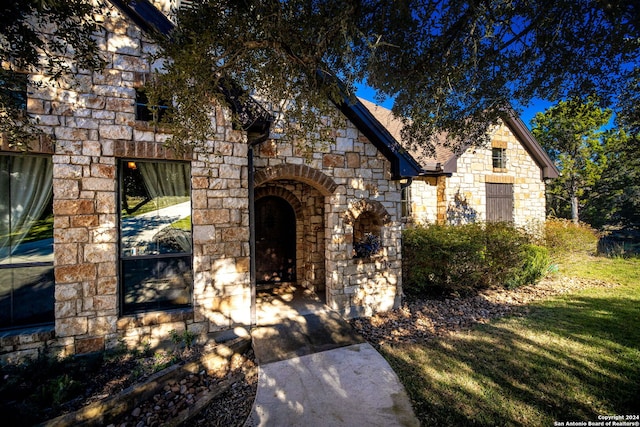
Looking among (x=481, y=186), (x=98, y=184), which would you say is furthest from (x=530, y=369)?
(x=481, y=186)

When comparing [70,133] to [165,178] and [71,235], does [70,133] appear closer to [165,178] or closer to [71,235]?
[165,178]

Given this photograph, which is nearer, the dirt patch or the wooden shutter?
the dirt patch

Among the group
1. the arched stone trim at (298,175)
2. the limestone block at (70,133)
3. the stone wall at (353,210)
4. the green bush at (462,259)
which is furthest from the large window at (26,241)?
the green bush at (462,259)

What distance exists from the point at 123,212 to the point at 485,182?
39.2 ft

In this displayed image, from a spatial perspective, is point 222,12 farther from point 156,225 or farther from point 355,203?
point 355,203

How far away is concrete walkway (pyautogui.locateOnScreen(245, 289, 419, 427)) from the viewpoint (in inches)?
121

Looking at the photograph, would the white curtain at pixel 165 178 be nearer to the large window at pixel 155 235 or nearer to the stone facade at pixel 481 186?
the large window at pixel 155 235

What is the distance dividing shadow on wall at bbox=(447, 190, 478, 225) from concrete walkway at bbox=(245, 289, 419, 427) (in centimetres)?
Result: 697

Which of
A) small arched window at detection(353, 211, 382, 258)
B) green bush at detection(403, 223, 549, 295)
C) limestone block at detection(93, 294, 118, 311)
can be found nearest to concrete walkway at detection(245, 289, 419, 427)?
small arched window at detection(353, 211, 382, 258)

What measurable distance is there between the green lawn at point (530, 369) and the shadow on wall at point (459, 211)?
181 inches

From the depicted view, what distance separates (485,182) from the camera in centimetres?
1122

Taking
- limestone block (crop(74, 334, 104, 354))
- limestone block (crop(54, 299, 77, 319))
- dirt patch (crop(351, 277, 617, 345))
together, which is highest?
limestone block (crop(54, 299, 77, 319))

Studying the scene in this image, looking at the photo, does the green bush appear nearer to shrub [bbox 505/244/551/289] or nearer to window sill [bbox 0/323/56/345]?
shrub [bbox 505/244/551/289]

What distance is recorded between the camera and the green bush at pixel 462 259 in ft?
22.9
